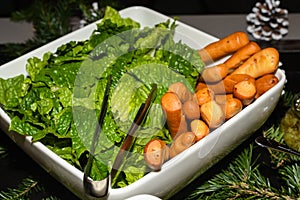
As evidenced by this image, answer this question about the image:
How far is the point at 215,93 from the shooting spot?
3.33ft

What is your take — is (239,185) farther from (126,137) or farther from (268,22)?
(268,22)

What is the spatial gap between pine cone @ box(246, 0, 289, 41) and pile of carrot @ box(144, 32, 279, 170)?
27 centimetres

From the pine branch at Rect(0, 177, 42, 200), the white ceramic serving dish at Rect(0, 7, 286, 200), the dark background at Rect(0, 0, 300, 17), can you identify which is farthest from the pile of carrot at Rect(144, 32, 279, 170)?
the dark background at Rect(0, 0, 300, 17)

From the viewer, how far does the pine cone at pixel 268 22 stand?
1.35 metres

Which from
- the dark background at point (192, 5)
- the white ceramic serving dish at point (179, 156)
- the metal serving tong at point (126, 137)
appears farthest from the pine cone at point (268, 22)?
the metal serving tong at point (126, 137)

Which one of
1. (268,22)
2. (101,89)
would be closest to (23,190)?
(101,89)

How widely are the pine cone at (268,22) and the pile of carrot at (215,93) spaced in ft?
0.88

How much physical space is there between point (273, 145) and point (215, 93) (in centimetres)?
12

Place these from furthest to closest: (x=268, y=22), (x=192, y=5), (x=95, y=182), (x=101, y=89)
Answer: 1. (x=192, y=5)
2. (x=268, y=22)
3. (x=101, y=89)
4. (x=95, y=182)

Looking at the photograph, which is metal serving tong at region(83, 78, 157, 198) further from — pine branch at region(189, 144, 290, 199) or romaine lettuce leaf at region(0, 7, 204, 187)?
pine branch at region(189, 144, 290, 199)

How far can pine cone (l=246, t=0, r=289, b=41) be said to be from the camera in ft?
4.43

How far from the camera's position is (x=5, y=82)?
1.05 meters

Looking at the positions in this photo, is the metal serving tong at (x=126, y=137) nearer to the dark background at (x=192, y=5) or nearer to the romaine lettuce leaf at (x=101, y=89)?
the romaine lettuce leaf at (x=101, y=89)

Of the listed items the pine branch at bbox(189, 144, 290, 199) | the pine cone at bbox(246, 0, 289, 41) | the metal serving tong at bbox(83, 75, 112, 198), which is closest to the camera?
the metal serving tong at bbox(83, 75, 112, 198)
